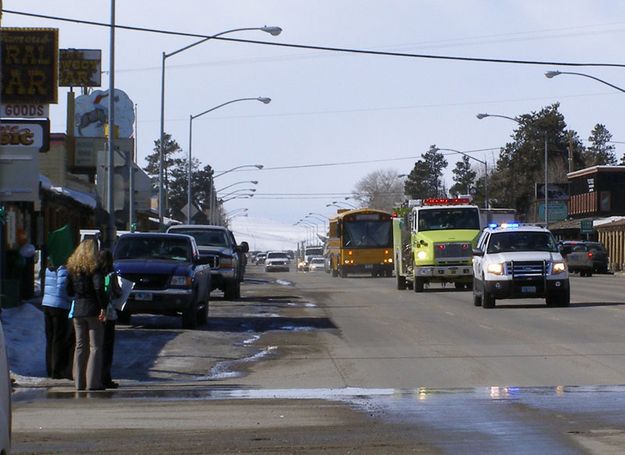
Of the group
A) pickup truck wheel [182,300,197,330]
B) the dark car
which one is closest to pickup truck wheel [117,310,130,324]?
the dark car

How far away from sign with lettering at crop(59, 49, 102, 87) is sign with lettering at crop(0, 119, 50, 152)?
144ft

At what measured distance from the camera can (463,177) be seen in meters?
A: 151

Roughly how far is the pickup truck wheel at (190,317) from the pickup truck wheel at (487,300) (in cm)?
907

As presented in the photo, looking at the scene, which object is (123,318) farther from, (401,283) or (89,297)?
(401,283)

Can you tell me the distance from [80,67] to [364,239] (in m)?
16.9

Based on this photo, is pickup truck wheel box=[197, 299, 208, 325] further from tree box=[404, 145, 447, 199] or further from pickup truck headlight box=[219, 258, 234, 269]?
tree box=[404, 145, 447, 199]


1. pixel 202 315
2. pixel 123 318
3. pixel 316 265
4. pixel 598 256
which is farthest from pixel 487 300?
pixel 316 265

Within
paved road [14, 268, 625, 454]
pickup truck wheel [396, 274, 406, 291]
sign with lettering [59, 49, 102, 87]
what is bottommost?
paved road [14, 268, 625, 454]

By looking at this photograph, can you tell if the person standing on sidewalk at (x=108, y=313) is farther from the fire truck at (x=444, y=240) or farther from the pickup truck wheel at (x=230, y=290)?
the fire truck at (x=444, y=240)

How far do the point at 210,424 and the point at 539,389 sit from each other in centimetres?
455

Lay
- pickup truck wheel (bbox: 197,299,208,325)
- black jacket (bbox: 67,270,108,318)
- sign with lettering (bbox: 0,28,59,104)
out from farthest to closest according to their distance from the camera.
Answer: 1. pickup truck wheel (bbox: 197,299,208,325)
2. sign with lettering (bbox: 0,28,59,104)
3. black jacket (bbox: 67,270,108,318)

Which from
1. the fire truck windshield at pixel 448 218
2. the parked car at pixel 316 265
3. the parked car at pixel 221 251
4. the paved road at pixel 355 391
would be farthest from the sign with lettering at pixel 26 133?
the parked car at pixel 316 265

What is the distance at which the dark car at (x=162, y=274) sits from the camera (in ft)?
78.3

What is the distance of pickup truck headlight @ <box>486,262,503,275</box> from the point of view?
30442mm
